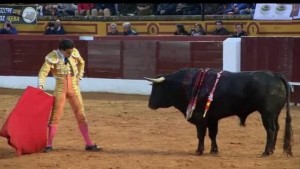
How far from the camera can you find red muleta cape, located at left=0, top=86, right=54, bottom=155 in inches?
271

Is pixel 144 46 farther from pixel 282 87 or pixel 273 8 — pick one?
pixel 282 87

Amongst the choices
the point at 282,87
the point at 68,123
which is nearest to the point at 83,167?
the point at 282,87

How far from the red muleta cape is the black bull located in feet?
4.20

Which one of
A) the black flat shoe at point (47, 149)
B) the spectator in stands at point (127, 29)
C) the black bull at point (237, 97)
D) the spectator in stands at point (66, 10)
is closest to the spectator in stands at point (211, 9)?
the spectator in stands at point (127, 29)

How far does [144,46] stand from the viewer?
13.4m

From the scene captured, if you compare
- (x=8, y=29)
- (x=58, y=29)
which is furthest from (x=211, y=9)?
(x=8, y=29)

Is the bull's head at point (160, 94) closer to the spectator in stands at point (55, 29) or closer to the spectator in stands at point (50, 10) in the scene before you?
the spectator in stands at point (55, 29)

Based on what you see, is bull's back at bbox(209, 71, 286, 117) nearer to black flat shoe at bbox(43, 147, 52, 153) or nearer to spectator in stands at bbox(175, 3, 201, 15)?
black flat shoe at bbox(43, 147, 52, 153)

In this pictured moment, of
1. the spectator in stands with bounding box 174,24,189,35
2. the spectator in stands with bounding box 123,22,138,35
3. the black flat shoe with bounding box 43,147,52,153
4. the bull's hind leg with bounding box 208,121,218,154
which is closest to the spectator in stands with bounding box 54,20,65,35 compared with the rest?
the spectator in stands with bounding box 123,22,138,35

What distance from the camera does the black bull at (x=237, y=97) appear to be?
6594 millimetres

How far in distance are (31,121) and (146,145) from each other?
142cm

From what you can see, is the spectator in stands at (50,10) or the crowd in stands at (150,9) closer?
the crowd in stands at (150,9)

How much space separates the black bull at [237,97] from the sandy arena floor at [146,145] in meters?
0.27

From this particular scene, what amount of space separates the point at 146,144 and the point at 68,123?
7.61ft
